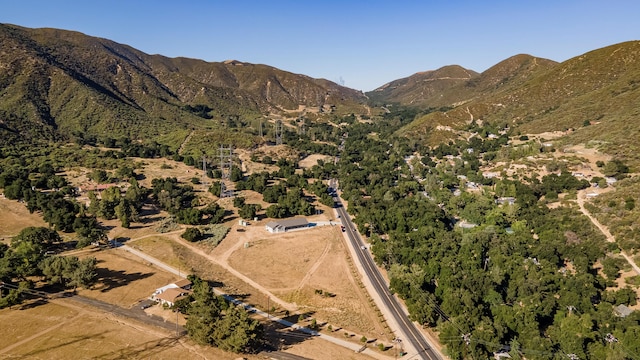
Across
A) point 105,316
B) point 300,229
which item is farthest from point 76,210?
point 300,229

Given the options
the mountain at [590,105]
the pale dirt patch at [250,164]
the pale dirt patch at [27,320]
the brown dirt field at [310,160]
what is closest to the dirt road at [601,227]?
the mountain at [590,105]

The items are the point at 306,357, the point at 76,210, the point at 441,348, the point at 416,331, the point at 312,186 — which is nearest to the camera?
the point at 306,357

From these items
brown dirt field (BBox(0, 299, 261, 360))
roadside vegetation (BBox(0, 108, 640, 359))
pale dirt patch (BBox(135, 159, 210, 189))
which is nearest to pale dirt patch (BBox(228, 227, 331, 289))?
roadside vegetation (BBox(0, 108, 640, 359))

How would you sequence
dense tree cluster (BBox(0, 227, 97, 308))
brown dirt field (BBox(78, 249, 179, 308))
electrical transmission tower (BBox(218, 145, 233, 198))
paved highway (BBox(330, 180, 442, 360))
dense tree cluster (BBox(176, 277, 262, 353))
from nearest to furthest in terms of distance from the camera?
dense tree cluster (BBox(176, 277, 262, 353)) < paved highway (BBox(330, 180, 442, 360)) < dense tree cluster (BBox(0, 227, 97, 308)) < brown dirt field (BBox(78, 249, 179, 308)) < electrical transmission tower (BBox(218, 145, 233, 198))

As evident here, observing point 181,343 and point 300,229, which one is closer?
point 181,343

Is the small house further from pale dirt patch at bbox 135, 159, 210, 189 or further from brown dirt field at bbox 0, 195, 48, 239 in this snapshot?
brown dirt field at bbox 0, 195, 48, 239

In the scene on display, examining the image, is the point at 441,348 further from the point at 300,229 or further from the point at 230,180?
the point at 230,180
